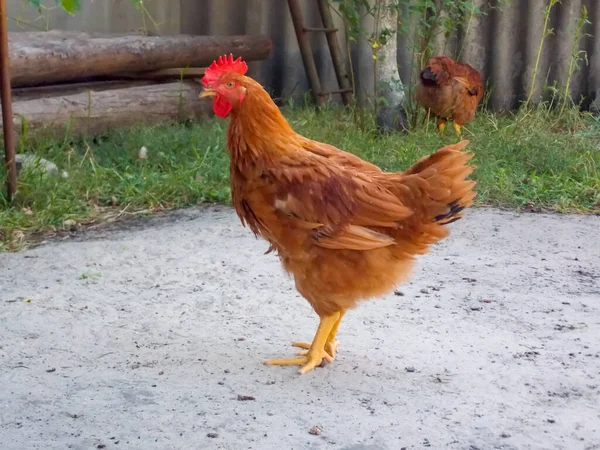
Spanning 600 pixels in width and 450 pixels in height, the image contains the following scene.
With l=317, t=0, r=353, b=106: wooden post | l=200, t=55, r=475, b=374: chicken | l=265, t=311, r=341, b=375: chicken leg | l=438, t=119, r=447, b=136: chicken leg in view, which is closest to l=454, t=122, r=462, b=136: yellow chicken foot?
l=438, t=119, r=447, b=136: chicken leg

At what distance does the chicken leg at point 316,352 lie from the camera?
351 centimetres

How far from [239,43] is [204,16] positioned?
69 centimetres

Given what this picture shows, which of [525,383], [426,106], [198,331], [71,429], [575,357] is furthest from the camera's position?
[426,106]

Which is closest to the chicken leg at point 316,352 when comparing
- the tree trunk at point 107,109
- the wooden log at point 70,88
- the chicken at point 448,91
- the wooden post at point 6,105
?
the wooden post at point 6,105

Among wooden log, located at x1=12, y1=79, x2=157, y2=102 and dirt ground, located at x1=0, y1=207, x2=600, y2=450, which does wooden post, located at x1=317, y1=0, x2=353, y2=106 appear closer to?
wooden log, located at x1=12, y1=79, x2=157, y2=102

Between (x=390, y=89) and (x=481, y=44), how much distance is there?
183cm

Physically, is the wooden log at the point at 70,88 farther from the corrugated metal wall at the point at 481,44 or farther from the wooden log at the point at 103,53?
the corrugated metal wall at the point at 481,44

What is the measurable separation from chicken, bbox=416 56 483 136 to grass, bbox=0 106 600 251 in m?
0.18

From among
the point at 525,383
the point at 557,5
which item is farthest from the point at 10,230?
the point at 557,5

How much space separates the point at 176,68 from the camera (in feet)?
26.0

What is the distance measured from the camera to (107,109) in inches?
284

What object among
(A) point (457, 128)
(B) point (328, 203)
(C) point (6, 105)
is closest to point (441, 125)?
(A) point (457, 128)

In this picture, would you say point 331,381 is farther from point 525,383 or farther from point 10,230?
point 10,230

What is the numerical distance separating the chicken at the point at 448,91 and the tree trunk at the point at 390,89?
0.27m
